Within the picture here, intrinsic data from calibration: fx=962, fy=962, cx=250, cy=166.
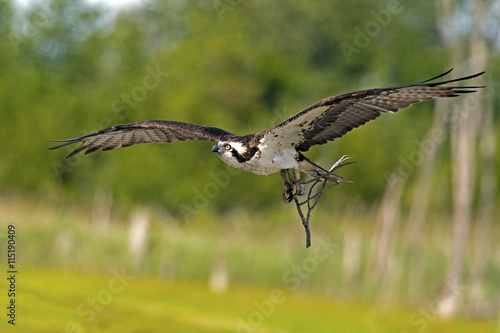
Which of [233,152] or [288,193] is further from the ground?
[233,152]

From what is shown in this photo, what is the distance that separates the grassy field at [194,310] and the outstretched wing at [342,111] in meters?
7.75

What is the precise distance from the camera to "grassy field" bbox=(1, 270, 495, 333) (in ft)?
50.2

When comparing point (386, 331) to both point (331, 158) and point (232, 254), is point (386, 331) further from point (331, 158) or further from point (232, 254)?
point (331, 158)

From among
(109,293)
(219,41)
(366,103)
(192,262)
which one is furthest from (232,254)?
(219,41)

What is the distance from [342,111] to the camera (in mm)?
7703

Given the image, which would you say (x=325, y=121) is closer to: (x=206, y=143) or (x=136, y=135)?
(x=136, y=135)

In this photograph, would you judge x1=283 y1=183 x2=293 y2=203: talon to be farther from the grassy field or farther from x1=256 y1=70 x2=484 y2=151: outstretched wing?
the grassy field

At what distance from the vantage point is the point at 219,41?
1275 inches

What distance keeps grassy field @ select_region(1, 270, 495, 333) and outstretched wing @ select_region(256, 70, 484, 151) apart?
7754mm

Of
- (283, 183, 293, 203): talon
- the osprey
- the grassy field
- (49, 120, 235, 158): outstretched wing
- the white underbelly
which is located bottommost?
(283, 183, 293, 203): talon

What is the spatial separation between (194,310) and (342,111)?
9.37 m

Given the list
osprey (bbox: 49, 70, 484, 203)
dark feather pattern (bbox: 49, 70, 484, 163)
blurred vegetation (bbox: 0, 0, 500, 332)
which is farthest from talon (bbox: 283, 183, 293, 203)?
blurred vegetation (bbox: 0, 0, 500, 332)

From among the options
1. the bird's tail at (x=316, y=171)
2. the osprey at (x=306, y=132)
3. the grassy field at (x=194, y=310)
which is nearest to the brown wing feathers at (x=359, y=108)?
the osprey at (x=306, y=132)

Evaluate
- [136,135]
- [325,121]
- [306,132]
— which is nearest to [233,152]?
[306,132]
